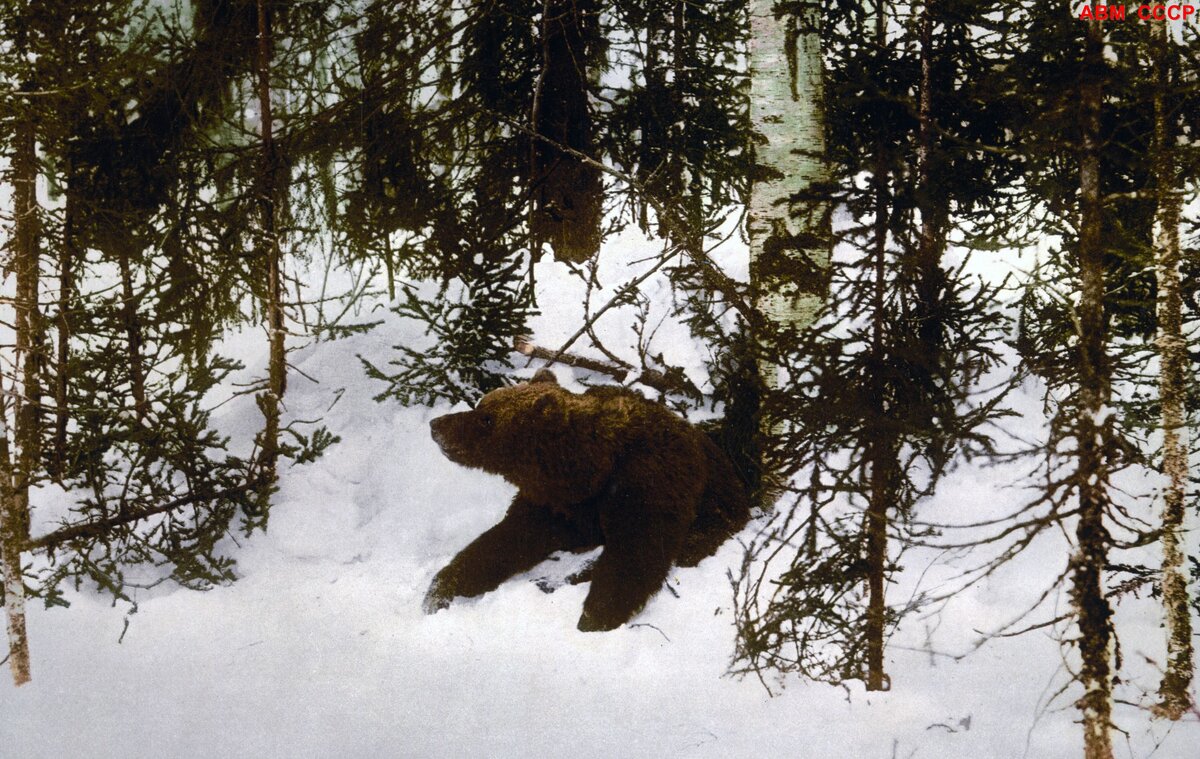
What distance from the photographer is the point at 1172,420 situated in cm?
218

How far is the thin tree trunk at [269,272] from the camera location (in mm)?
3557

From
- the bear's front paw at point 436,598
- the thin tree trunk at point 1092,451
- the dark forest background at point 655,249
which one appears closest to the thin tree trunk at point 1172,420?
the dark forest background at point 655,249

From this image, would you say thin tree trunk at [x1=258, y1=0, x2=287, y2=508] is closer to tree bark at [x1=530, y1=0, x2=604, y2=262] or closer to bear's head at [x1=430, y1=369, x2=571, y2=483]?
bear's head at [x1=430, y1=369, x2=571, y2=483]

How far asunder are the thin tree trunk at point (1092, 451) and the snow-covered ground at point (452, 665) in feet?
0.48

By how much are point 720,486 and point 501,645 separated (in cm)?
115

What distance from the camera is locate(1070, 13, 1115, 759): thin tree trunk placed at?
1943mm

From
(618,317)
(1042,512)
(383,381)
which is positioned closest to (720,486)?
(618,317)

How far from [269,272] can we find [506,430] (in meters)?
1.64

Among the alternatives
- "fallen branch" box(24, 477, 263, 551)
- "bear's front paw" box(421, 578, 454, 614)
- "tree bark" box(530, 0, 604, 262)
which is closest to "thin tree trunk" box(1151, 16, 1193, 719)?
"tree bark" box(530, 0, 604, 262)

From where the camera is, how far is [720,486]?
3105 millimetres

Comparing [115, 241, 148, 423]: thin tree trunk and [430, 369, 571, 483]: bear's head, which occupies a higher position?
[115, 241, 148, 423]: thin tree trunk

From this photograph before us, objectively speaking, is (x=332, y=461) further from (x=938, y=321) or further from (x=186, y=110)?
(x=938, y=321)

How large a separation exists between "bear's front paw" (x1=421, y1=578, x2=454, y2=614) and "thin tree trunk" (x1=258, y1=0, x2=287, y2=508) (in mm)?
1074

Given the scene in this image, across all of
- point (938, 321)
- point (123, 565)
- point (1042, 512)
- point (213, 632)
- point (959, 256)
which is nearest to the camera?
point (938, 321)
